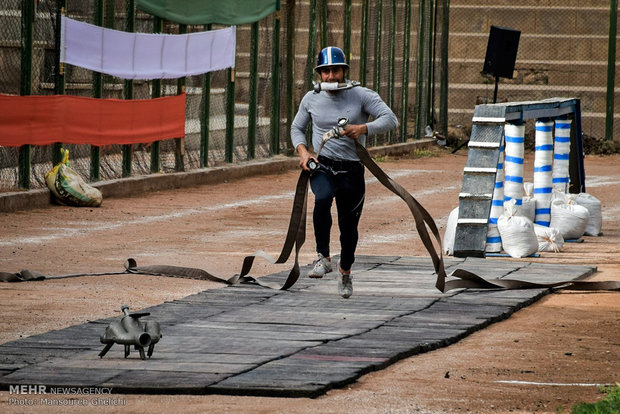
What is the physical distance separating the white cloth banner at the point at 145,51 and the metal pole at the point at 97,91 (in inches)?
5.8

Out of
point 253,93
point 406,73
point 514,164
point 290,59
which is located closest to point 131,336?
point 514,164

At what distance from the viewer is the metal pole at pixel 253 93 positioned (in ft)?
75.8

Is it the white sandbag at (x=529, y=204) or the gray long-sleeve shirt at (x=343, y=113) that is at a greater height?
the gray long-sleeve shirt at (x=343, y=113)

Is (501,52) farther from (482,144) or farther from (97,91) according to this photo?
(482,144)

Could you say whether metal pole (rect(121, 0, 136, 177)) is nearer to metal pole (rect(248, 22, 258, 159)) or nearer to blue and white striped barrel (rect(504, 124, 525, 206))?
metal pole (rect(248, 22, 258, 159))

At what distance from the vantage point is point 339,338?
8.03 meters

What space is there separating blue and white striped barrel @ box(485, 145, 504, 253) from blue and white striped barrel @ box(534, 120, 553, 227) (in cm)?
77

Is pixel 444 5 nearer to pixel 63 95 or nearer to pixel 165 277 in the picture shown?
pixel 63 95

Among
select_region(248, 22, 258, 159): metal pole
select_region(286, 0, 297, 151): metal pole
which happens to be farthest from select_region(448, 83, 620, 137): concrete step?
select_region(248, 22, 258, 159): metal pole

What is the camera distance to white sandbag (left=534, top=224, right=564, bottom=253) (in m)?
13.6

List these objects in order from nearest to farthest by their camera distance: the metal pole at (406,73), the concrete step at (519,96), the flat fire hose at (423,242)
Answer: the flat fire hose at (423,242) → the metal pole at (406,73) → the concrete step at (519,96)

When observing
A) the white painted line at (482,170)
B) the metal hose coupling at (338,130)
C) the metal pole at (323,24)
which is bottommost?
the white painted line at (482,170)

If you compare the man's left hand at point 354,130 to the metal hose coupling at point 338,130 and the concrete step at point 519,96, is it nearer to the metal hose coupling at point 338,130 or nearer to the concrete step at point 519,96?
the metal hose coupling at point 338,130

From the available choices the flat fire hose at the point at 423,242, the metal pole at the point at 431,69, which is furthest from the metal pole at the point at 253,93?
the flat fire hose at the point at 423,242
